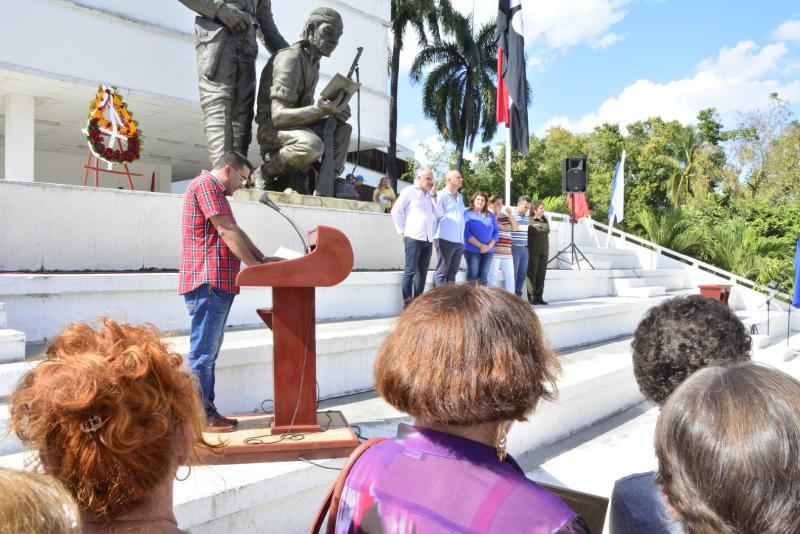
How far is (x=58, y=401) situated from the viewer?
35.9 inches

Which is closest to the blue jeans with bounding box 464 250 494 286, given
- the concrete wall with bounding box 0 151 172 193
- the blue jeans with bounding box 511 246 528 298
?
the blue jeans with bounding box 511 246 528 298

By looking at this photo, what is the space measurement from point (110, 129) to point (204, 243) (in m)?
4.15

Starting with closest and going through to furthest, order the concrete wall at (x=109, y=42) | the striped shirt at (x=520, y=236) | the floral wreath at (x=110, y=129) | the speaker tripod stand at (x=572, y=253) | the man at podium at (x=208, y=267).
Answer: the man at podium at (x=208, y=267), the floral wreath at (x=110, y=129), the striped shirt at (x=520, y=236), the concrete wall at (x=109, y=42), the speaker tripod stand at (x=572, y=253)

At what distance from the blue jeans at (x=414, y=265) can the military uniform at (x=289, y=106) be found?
1215 millimetres

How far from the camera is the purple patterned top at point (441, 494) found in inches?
36.9

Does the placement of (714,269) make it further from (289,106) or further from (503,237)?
(289,106)

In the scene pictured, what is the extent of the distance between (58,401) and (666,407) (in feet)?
3.28

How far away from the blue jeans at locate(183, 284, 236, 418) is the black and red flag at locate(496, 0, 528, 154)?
25.3 ft

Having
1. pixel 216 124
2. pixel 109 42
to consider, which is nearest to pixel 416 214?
pixel 216 124

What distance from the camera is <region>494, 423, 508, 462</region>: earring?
107 cm

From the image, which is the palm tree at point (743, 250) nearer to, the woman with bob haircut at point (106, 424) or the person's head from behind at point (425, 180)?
the person's head from behind at point (425, 180)

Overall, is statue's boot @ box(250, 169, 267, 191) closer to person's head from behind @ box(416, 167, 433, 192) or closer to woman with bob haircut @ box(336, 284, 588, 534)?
person's head from behind @ box(416, 167, 433, 192)

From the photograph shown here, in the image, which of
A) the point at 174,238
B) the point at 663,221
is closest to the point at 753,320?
the point at 663,221

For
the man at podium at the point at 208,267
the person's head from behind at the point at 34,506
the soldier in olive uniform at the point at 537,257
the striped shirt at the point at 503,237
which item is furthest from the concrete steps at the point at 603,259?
the person's head from behind at the point at 34,506
